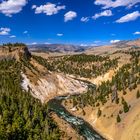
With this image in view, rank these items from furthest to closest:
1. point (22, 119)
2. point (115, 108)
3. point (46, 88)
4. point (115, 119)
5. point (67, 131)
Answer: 1. point (46, 88)
2. point (115, 108)
3. point (115, 119)
4. point (67, 131)
5. point (22, 119)

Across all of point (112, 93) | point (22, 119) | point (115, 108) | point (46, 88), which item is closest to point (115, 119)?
point (115, 108)

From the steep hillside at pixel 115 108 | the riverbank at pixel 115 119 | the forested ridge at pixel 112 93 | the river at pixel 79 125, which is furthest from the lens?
the forested ridge at pixel 112 93

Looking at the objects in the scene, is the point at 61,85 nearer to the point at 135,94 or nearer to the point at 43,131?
the point at 135,94

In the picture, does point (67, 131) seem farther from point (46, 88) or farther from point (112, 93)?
point (46, 88)

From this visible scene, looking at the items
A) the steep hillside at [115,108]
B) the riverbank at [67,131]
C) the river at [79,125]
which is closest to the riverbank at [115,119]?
the steep hillside at [115,108]

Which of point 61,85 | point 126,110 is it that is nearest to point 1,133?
point 126,110

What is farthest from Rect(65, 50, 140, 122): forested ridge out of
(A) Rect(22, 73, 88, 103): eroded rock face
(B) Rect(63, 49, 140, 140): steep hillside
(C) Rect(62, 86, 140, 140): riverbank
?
(A) Rect(22, 73, 88, 103): eroded rock face

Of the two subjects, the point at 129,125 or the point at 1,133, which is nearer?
the point at 1,133

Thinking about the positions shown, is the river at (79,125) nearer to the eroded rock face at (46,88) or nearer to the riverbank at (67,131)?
the riverbank at (67,131)
